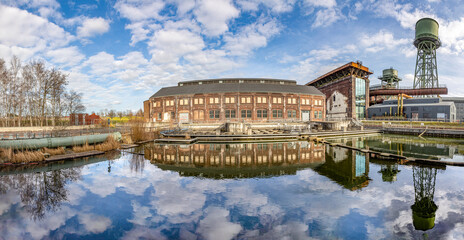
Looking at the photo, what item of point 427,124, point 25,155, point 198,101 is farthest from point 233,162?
point 427,124

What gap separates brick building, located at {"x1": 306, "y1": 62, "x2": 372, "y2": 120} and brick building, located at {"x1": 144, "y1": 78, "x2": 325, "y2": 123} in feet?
27.9

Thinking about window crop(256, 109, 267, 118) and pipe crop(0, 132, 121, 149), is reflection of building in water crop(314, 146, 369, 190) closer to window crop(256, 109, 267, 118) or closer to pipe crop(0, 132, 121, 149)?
pipe crop(0, 132, 121, 149)

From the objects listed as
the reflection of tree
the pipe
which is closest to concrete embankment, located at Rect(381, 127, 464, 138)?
the reflection of tree

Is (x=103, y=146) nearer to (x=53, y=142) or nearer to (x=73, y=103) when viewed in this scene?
(x=53, y=142)

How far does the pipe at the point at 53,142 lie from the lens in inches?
637

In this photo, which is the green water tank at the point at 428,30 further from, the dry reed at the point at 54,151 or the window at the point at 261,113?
the dry reed at the point at 54,151

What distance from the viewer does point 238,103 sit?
44.6 metres

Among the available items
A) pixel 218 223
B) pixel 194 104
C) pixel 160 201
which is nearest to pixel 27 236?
pixel 160 201

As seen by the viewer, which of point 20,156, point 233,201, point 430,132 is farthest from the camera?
point 430,132

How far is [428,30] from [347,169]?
7081cm

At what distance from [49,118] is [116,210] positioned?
4497 centimetres

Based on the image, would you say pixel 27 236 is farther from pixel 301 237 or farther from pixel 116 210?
pixel 301 237

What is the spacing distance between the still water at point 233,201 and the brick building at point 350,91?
4229 cm

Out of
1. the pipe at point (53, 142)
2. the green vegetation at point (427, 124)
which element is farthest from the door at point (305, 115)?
the pipe at point (53, 142)
